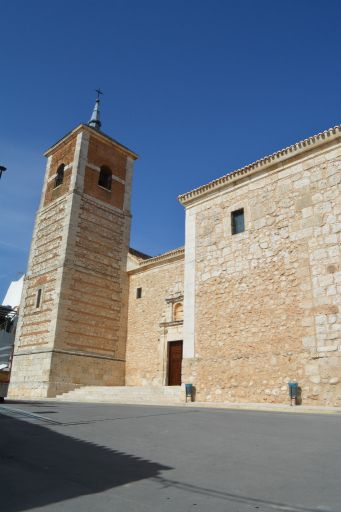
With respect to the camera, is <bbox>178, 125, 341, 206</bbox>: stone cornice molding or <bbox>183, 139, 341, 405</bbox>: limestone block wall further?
<bbox>178, 125, 341, 206</bbox>: stone cornice molding

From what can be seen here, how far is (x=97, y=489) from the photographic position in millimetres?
2580

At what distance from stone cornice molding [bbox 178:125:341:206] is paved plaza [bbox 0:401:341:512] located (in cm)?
659

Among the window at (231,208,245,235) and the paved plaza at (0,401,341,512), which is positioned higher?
the window at (231,208,245,235)

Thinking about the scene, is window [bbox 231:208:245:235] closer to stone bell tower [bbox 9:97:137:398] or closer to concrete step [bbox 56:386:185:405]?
concrete step [bbox 56:386:185:405]

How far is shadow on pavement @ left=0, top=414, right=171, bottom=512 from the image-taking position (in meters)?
2.46

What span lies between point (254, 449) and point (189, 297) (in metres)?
7.69

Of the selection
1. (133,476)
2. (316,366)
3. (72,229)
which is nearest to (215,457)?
(133,476)

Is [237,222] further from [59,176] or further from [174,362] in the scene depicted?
[59,176]

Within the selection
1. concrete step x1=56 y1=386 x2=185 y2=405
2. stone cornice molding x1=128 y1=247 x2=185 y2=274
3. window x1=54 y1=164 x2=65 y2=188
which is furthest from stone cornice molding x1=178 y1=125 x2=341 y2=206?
window x1=54 y1=164 x2=65 y2=188

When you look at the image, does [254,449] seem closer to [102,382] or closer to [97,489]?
[97,489]

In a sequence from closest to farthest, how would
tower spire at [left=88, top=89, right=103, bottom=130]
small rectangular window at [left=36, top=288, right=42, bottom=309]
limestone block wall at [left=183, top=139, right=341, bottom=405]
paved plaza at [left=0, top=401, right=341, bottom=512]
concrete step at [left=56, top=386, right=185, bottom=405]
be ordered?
paved plaza at [left=0, top=401, right=341, bottom=512], limestone block wall at [left=183, top=139, right=341, bottom=405], concrete step at [left=56, top=386, right=185, bottom=405], small rectangular window at [left=36, top=288, right=42, bottom=309], tower spire at [left=88, top=89, right=103, bottom=130]

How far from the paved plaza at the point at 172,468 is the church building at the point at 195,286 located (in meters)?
3.76

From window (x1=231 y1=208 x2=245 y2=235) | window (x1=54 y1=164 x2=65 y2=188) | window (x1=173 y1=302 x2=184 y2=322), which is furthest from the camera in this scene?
window (x1=54 y1=164 x2=65 y2=188)

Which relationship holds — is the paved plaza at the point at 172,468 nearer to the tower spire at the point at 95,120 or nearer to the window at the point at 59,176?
the window at the point at 59,176
